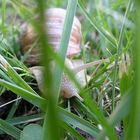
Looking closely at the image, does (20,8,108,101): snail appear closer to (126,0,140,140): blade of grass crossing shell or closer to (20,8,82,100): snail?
(20,8,82,100): snail

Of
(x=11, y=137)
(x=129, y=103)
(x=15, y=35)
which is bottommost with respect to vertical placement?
(x=11, y=137)

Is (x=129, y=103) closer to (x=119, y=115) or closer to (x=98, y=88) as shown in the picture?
(x=119, y=115)

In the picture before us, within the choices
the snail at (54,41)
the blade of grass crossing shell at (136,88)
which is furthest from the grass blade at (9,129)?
the blade of grass crossing shell at (136,88)

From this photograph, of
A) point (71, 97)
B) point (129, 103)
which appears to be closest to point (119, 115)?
point (129, 103)

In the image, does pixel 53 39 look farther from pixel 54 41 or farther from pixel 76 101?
pixel 76 101

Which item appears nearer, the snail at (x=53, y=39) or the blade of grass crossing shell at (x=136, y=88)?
the blade of grass crossing shell at (x=136, y=88)

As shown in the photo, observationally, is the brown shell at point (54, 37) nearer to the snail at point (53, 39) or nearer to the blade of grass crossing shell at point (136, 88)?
the snail at point (53, 39)

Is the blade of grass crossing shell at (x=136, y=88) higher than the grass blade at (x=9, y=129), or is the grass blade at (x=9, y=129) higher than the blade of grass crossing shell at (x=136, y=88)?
the blade of grass crossing shell at (x=136, y=88)

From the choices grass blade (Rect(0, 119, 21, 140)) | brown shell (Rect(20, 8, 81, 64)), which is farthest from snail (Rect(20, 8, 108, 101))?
grass blade (Rect(0, 119, 21, 140))
